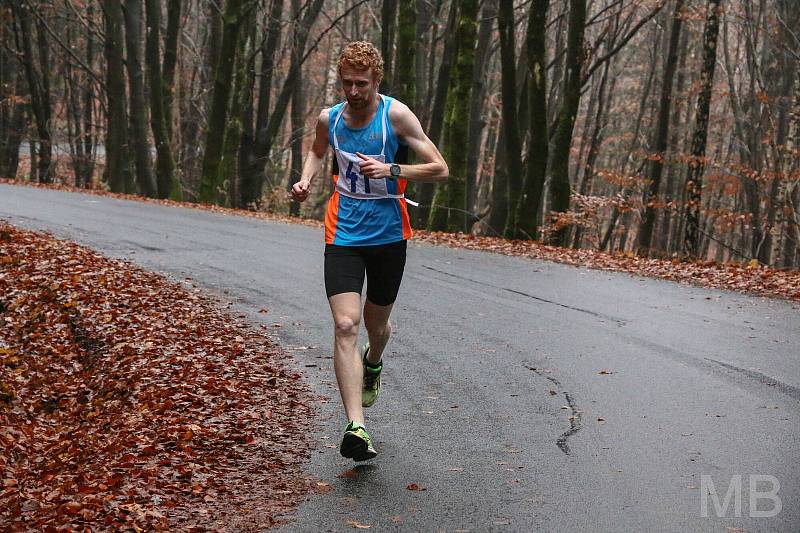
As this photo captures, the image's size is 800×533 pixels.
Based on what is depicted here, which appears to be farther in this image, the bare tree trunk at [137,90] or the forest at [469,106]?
the bare tree trunk at [137,90]

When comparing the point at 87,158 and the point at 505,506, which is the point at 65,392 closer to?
the point at 505,506

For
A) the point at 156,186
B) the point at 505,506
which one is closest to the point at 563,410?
the point at 505,506

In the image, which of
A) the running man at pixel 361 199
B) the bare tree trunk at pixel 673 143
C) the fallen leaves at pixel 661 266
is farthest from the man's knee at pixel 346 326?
the bare tree trunk at pixel 673 143

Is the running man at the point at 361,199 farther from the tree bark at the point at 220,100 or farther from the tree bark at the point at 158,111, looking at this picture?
the tree bark at the point at 158,111

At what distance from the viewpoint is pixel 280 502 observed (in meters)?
4.89

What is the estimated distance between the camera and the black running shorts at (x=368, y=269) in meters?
5.62

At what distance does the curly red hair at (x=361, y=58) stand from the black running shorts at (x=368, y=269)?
988 millimetres

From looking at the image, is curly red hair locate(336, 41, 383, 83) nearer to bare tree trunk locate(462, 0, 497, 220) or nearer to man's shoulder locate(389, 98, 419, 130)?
→ man's shoulder locate(389, 98, 419, 130)

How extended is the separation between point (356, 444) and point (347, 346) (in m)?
0.59

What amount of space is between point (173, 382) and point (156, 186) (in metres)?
23.9

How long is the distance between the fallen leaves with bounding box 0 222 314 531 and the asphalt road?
362 millimetres

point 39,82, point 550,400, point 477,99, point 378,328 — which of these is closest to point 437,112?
point 477,99

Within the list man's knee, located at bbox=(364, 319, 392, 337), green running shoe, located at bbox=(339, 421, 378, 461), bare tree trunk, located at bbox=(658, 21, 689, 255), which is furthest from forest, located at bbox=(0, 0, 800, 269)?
green running shoe, located at bbox=(339, 421, 378, 461)

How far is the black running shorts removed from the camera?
5.62 m
